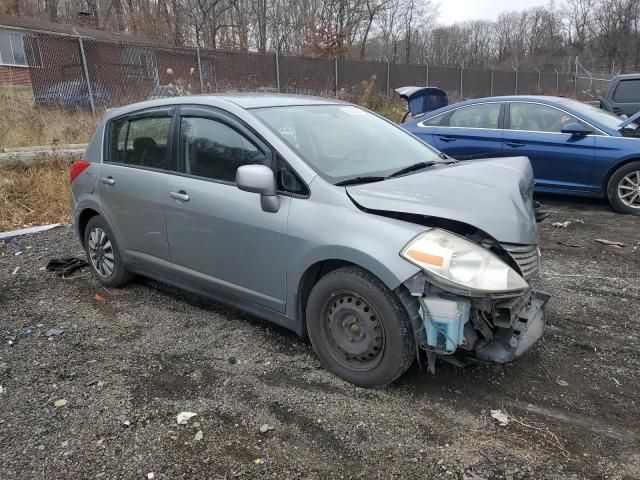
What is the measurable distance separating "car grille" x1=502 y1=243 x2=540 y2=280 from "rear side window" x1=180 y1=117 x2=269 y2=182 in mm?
1572

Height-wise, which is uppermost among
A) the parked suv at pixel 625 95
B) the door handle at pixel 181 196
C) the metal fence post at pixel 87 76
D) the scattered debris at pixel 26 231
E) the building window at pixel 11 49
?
the building window at pixel 11 49

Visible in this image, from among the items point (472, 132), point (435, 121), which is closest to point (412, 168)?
point (472, 132)

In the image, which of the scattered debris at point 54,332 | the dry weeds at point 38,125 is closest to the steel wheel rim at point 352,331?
the scattered debris at point 54,332

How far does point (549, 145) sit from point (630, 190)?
117 cm

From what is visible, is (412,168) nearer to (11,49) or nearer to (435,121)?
(435,121)

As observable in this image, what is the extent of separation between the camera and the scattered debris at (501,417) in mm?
2676

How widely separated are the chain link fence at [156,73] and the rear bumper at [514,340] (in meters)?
11.6

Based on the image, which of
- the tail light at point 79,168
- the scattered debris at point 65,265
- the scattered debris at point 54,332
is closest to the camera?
the scattered debris at point 54,332

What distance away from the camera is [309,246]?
119 inches

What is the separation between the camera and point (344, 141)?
3.58m

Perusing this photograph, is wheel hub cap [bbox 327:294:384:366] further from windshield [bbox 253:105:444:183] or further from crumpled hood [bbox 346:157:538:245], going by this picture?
windshield [bbox 253:105:444:183]

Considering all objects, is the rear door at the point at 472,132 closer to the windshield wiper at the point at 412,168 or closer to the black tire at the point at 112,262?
the windshield wiper at the point at 412,168

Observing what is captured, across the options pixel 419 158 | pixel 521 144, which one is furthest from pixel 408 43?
pixel 419 158

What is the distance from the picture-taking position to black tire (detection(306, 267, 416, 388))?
2736mm
